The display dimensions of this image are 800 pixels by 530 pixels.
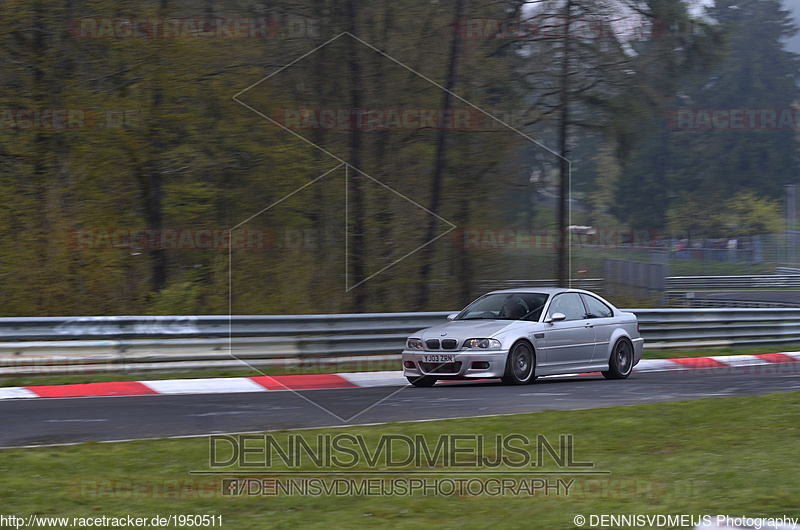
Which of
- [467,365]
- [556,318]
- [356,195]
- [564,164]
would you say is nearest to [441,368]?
[467,365]

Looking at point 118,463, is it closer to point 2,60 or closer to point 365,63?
point 2,60

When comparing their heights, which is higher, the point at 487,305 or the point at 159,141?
the point at 159,141

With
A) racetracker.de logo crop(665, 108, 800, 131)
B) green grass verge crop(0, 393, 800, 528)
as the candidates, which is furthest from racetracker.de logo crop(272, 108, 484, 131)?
racetracker.de logo crop(665, 108, 800, 131)

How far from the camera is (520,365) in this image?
12773 mm

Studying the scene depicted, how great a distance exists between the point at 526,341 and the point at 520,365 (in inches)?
13.4

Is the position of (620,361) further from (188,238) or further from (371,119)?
(188,238)

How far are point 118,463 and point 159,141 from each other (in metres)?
13.4

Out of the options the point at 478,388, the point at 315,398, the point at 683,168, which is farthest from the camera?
the point at 683,168

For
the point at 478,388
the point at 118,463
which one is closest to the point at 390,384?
the point at 478,388

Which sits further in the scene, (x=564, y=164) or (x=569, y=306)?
(x=564, y=164)

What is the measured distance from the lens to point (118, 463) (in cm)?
695

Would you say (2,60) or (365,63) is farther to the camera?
(365,63)

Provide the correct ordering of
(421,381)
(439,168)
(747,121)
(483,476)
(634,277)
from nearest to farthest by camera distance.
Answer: (483,476), (421,381), (439,168), (634,277), (747,121)

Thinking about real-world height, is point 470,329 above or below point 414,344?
above
